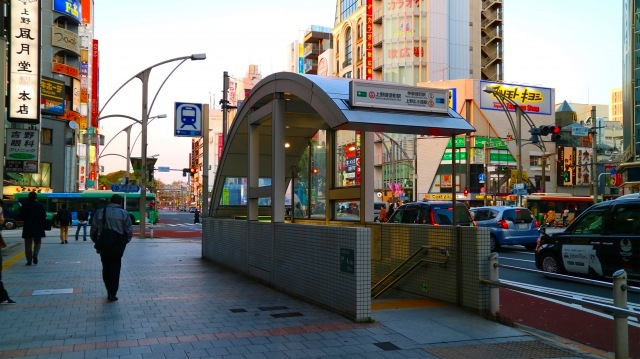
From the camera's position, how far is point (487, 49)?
243ft

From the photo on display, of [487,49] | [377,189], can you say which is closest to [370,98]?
[377,189]

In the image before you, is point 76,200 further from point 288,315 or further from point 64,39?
point 288,315

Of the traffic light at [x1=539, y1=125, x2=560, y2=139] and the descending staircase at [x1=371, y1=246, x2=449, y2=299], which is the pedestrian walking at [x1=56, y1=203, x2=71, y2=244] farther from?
the traffic light at [x1=539, y1=125, x2=560, y2=139]

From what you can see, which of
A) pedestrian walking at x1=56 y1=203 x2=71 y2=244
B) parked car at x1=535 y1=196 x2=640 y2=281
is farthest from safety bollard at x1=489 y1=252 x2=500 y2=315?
pedestrian walking at x1=56 y1=203 x2=71 y2=244

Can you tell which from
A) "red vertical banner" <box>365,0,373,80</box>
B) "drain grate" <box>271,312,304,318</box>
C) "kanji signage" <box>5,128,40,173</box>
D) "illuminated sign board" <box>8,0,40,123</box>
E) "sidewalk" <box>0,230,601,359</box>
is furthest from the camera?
"red vertical banner" <box>365,0,373,80</box>

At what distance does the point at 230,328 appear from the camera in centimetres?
718

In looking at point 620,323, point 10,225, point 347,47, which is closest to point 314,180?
point 620,323

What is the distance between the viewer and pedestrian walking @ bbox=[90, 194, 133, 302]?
936 centimetres

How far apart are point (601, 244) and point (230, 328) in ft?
→ 26.6

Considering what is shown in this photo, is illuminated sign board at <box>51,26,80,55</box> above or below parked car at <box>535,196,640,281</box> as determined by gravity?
above

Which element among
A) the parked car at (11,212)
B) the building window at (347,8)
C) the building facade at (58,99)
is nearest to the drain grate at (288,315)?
the parked car at (11,212)

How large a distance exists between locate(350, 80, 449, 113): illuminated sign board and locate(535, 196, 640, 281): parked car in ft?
16.5

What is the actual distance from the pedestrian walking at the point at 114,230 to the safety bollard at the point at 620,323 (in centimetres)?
718

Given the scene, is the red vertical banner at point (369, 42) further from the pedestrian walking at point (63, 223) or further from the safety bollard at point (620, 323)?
the safety bollard at point (620, 323)
